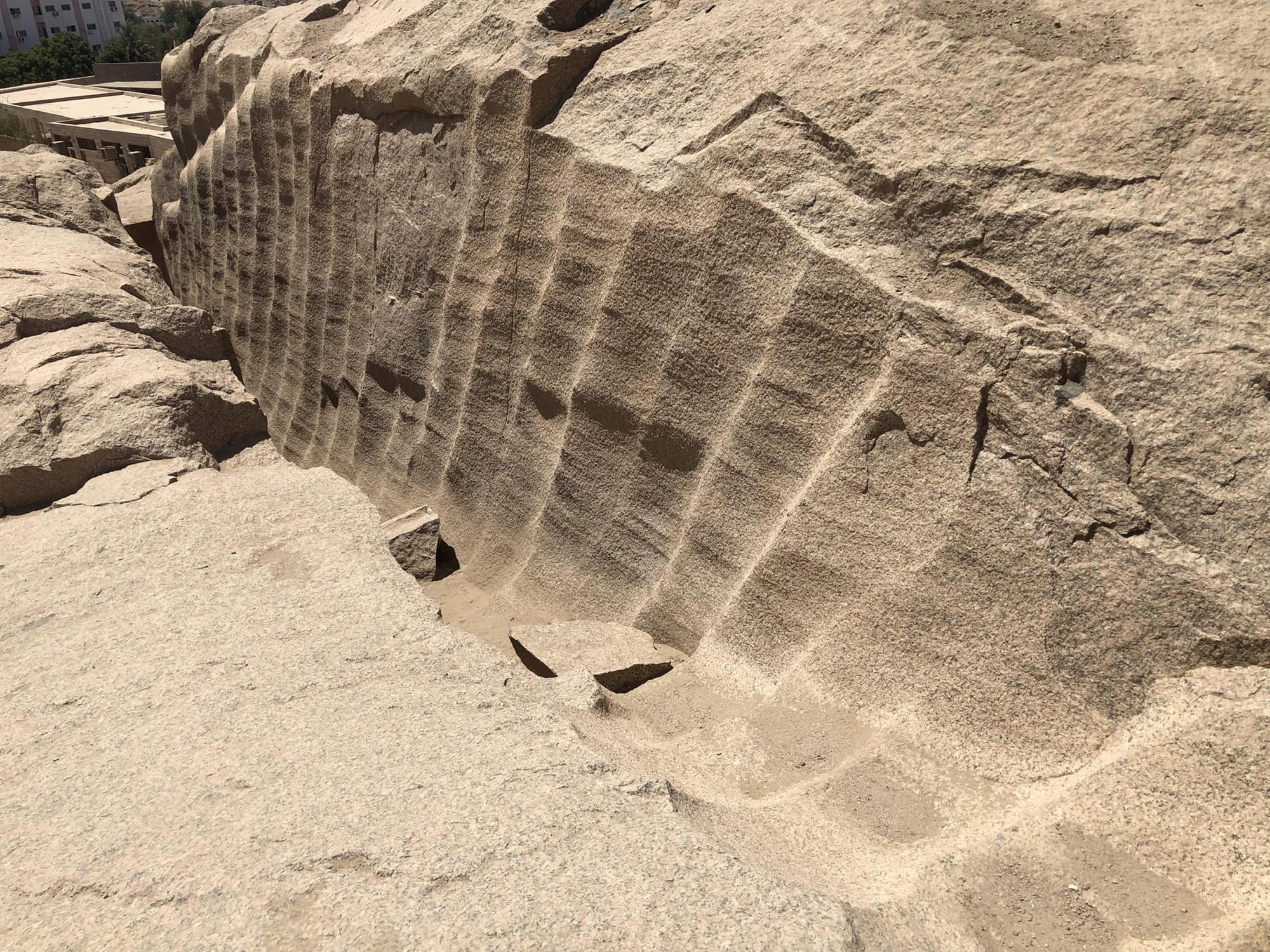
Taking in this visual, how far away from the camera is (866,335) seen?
1.75 meters

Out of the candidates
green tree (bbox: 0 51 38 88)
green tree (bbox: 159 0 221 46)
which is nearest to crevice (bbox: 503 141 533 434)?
green tree (bbox: 159 0 221 46)

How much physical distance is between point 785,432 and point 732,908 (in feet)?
3.26

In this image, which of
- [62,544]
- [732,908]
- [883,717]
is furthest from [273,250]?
[732,908]

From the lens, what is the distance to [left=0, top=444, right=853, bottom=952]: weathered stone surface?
1.13 metres

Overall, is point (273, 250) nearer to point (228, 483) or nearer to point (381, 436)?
point (381, 436)

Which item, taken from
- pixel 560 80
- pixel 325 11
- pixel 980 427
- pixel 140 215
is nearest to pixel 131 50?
pixel 140 215

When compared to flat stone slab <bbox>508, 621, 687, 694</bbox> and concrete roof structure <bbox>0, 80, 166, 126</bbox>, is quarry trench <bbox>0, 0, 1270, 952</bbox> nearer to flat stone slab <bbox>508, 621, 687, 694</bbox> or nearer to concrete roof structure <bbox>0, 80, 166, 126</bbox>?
flat stone slab <bbox>508, 621, 687, 694</bbox>

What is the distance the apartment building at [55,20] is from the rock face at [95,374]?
29163 millimetres

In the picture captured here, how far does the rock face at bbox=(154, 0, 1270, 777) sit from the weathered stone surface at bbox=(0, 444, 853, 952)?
533mm

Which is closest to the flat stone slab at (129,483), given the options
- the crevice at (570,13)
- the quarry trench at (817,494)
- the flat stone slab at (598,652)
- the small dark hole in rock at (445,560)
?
the quarry trench at (817,494)

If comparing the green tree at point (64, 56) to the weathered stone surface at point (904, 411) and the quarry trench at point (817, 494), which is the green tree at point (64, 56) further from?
the weathered stone surface at point (904, 411)

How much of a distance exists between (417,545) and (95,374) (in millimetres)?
1163

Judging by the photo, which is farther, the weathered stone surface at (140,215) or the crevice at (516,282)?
the weathered stone surface at (140,215)

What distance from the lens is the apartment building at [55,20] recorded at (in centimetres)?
2944
